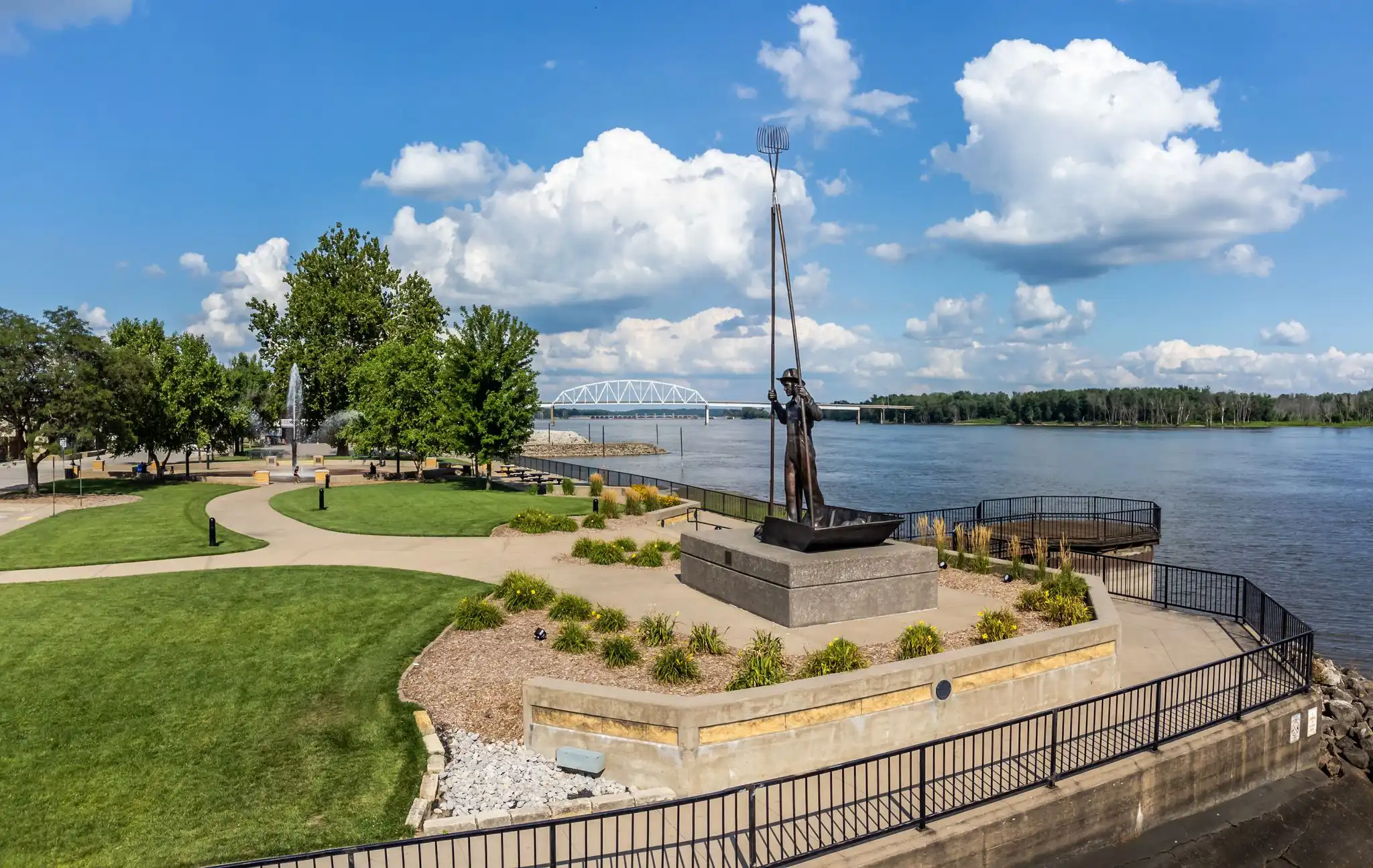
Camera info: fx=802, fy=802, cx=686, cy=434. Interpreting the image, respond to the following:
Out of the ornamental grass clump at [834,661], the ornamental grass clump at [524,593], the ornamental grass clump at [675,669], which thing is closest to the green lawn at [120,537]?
the ornamental grass clump at [524,593]

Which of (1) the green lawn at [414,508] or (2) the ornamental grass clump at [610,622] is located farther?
(1) the green lawn at [414,508]

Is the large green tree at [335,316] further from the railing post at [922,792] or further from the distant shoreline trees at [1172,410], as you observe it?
the distant shoreline trees at [1172,410]

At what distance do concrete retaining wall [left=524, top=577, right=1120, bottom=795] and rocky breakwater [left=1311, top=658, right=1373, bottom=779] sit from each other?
18.1ft

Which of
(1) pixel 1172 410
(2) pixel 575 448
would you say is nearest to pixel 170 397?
(2) pixel 575 448

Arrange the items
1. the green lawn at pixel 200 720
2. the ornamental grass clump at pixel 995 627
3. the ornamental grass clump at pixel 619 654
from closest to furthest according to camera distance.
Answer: the green lawn at pixel 200 720
the ornamental grass clump at pixel 619 654
the ornamental grass clump at pixel 995 627

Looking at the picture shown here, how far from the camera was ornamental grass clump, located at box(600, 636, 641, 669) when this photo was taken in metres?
11.0

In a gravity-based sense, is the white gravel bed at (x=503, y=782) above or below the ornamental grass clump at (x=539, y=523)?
below

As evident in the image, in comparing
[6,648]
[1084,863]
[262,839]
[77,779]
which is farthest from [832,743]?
[6,648]

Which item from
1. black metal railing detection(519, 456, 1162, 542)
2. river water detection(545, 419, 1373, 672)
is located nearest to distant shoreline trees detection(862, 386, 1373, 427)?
river water detection(545, 419, 1373, 672)

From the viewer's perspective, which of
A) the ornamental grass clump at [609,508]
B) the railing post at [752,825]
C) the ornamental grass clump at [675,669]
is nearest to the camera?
the railing post at [752,825]

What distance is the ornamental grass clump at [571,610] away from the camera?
13391 mm

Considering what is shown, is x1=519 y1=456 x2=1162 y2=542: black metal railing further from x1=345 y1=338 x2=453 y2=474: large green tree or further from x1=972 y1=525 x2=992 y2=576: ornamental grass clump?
x1=345 y1=338 x2=453 y2=474: large green tree

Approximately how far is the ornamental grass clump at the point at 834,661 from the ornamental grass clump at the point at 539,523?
14125 millimetres

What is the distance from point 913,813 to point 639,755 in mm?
2921
